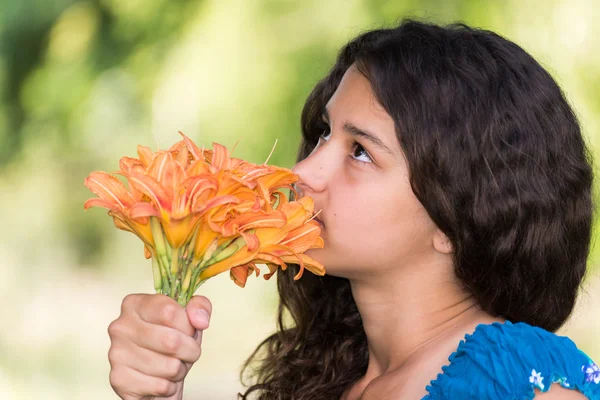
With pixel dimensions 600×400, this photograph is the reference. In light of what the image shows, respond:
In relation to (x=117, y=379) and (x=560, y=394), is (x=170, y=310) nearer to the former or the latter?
(x=117, y=379)

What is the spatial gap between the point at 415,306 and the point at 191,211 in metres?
0.75

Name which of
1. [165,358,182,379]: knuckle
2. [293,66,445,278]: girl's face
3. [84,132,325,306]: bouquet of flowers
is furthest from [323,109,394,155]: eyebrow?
[165,358,182,379]: knuckle

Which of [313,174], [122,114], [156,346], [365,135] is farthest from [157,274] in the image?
[122,114]

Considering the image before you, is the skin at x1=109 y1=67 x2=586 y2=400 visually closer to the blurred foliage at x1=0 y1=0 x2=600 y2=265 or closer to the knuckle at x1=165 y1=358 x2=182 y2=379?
the knuckle at x1=165 y1=358 x2=182 y2=379

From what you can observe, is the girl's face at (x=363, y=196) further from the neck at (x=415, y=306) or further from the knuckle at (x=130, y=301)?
the knuckle at (x=130, y=301)

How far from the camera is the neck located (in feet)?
5.79

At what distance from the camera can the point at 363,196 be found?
5.42 ft

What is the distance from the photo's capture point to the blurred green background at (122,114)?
3.68 metres

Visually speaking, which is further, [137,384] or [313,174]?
[313,174]

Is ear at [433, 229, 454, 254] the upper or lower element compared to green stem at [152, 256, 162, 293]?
upper

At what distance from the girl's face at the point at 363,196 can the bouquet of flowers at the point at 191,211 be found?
1.01 ft

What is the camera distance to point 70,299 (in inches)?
146

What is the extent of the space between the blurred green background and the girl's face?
6.85ft

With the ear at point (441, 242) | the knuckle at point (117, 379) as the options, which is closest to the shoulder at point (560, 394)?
the ear at point (441, 242)
